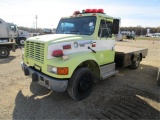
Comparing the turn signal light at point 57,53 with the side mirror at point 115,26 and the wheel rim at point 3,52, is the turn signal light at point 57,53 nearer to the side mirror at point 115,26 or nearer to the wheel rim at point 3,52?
the side mirror at point 115,26

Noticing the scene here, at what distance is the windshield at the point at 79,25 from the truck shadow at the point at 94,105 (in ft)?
6.29

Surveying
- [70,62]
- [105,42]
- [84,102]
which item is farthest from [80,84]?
[105,42]

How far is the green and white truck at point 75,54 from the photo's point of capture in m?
3.67

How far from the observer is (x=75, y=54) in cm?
390

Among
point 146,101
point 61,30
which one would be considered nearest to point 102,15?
point 61,30

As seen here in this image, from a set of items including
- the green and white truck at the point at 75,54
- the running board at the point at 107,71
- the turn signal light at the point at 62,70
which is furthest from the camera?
the running board at the point at 107,71

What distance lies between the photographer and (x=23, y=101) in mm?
4141

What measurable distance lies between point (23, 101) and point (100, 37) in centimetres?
287

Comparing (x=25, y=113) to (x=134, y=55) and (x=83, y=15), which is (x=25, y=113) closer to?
(x=83, y=15)

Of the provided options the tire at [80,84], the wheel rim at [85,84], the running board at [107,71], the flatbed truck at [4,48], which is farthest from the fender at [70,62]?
the flatbed truck at [4,48]

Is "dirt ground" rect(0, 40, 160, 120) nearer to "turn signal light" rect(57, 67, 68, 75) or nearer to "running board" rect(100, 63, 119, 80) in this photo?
"running board" rect(100, 63, 119, 80)

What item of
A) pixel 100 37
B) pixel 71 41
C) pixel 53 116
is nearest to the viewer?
pixel 53 116

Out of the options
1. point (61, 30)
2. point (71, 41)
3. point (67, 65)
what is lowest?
point (67, 65)

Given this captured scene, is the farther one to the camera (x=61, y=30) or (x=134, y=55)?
(x=134, y=55)
